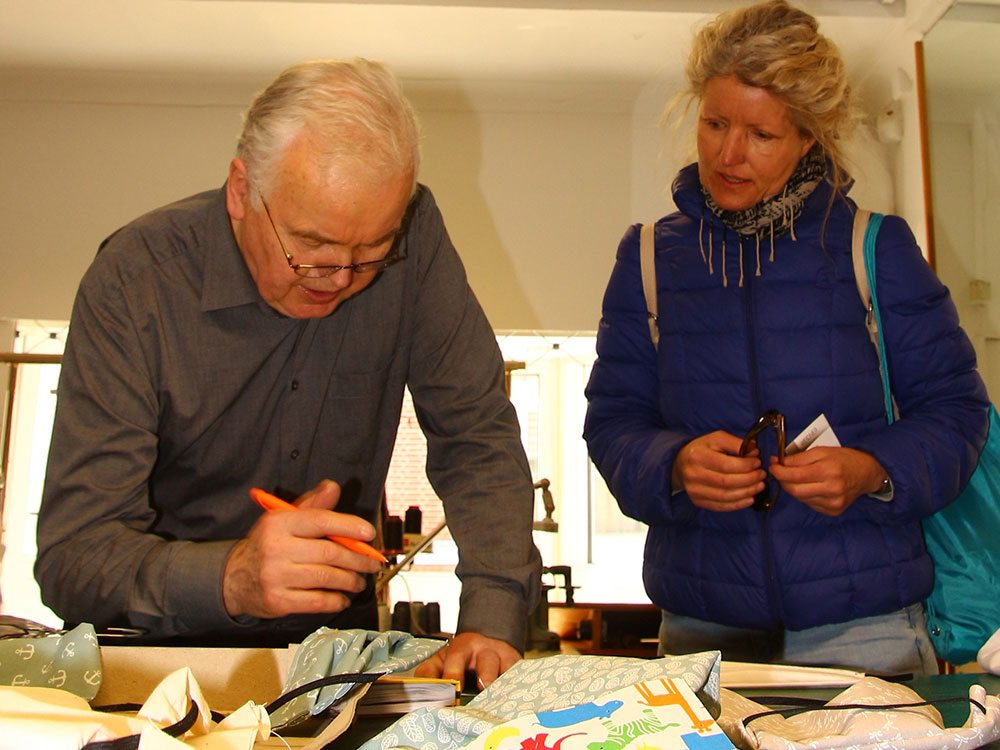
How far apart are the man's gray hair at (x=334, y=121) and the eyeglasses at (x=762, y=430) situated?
1.89 ft

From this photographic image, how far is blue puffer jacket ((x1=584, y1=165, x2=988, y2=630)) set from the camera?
1.37 m

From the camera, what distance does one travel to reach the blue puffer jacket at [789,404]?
1370 millimetres

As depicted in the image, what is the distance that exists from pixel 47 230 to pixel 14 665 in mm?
3985

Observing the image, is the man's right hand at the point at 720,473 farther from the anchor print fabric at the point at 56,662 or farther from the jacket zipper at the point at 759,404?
the anchor print fabric at the point at 56,662

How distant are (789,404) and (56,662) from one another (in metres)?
1.03

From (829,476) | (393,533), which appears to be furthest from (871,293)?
(393,533)

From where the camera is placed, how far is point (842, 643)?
1.37 metres

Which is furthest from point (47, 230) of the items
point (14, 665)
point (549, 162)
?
point (14, 665)

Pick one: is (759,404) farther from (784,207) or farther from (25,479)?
(25,479)

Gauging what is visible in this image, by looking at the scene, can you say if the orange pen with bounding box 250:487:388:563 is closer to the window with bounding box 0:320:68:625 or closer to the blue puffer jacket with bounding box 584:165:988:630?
the blue puffer jacket with bounding box 584:165:988:630

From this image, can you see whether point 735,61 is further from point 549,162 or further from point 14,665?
point 549,162

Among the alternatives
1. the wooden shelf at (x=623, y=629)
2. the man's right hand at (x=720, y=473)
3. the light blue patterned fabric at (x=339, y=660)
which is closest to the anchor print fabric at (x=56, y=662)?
the light blue patterned fabric at (x=339, y=660)

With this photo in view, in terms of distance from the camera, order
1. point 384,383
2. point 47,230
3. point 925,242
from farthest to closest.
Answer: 1. point 47,230
2. point 925,242
3. point 384,383

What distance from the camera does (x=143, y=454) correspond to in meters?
1.19
